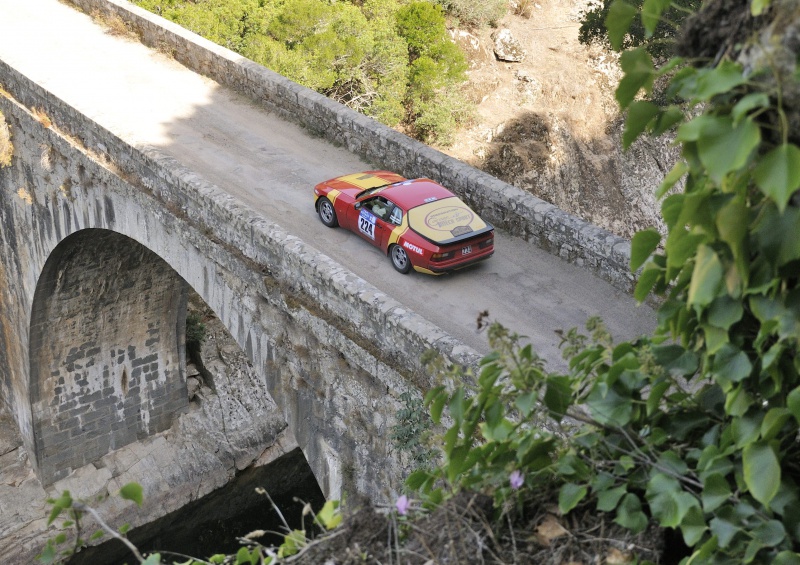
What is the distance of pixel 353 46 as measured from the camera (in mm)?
20703

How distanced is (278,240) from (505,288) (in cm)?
256

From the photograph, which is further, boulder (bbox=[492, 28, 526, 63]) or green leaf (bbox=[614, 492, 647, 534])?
boulder (bbox=[492, 28, 526, 63])

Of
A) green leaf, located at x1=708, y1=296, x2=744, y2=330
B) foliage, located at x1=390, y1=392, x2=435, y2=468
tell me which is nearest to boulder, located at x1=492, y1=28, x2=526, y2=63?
foliage, located at x1=390, y1=392, x2=435, y2=468

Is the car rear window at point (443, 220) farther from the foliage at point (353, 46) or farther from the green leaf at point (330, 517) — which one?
the foliage at point (353, 46)

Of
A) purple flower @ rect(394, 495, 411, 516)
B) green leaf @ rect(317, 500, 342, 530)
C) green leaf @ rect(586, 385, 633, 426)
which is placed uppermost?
green leaf @ rect(586, 385, 633, 426)

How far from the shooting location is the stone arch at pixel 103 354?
16.6 m

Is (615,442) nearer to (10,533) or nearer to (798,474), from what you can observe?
(798,474)

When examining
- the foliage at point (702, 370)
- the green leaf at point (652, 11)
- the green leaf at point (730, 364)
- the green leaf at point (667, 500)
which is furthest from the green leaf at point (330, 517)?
the green leaf at point (652, 11)

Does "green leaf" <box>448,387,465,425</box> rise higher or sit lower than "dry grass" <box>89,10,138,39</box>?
higher

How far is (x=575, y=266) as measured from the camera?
9.77 metres

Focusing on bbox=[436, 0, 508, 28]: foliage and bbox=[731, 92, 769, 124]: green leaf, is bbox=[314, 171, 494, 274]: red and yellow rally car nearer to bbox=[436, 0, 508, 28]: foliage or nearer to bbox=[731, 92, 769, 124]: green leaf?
bbox=[731, 92, 769, 124]: green leaf

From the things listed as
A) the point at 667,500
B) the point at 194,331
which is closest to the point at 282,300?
the point at 667,500

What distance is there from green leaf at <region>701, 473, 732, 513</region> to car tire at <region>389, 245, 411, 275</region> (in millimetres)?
6554

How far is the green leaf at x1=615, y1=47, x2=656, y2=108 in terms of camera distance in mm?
2998
